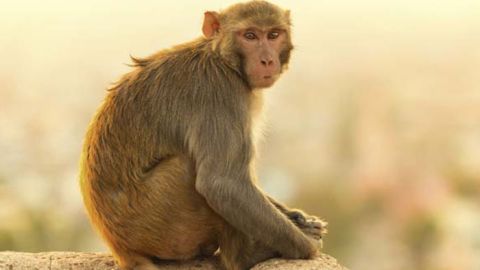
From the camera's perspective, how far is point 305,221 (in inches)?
299

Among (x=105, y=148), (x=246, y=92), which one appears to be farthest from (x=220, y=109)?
(x=105, y=148)

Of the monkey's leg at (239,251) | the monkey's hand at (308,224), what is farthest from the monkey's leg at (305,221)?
the monkey's leg at (239,251)

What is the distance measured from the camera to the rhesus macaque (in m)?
7.11

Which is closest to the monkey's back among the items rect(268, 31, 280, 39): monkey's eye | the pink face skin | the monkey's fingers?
the pink face skin

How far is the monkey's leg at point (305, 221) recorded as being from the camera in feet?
24.8

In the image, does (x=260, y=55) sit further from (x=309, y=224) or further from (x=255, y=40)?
(x=309, y=224)

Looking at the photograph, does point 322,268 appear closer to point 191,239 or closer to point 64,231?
point 191,239

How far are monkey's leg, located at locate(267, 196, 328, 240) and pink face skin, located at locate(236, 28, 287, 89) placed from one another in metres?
0.94

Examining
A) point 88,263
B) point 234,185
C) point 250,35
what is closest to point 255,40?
point 250,35

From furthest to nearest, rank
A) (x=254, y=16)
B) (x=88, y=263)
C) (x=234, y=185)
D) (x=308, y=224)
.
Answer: (x=88, y=263)
(x=308, y=224)
(x=254, y=16)
(x=234, y=185)

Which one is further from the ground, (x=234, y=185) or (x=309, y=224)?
(x=234, y=185)

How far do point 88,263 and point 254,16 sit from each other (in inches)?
84.9

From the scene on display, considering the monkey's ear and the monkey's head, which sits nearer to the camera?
the monkey's head

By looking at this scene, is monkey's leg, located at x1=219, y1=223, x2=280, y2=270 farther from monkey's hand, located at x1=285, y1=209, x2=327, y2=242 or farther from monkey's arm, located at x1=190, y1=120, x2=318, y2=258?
monkey's hand, located at x1=285, y1=209, x2=327, y2=242
